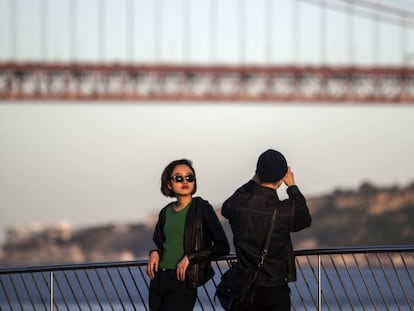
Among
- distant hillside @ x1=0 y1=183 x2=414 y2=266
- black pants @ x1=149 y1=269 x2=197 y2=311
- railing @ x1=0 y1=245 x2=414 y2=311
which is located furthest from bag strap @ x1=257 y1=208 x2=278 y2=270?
distant hillside @ x1=0 y1=183 x2=414 y2=266

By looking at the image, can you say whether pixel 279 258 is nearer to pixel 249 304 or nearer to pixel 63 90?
pixel 249 304

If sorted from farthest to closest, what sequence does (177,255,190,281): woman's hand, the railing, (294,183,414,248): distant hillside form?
1. (294,183,414,248): distant hillside
2. the railing
3. (177,255,190,281): woman's hand

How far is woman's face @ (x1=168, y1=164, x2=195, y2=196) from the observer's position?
5559 millimetres

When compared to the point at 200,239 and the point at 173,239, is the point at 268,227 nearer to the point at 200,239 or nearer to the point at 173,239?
the point at 200,239

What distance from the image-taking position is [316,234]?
219 feet

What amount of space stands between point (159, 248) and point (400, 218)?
63864mm

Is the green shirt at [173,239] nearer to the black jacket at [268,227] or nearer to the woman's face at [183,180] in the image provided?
the woman's face at [183,180]

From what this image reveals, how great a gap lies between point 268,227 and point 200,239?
42 centimetres

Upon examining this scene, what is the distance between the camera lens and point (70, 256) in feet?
210

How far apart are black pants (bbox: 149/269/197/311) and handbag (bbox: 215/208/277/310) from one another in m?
0.19

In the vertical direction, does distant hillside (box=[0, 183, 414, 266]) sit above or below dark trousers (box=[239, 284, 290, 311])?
above

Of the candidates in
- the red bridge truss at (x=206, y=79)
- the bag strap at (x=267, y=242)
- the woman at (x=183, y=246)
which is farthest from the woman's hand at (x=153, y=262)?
the red bridge truss at (x=206, y=79)

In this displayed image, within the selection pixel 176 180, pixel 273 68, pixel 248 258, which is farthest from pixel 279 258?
pixel 273 68

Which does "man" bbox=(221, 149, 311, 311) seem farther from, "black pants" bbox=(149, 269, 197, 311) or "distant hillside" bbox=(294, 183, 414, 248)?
"distant hillside" bbox=(294, 183, 414, 248)
